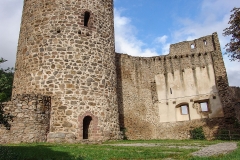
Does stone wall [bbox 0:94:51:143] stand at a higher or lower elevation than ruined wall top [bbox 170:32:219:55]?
lower

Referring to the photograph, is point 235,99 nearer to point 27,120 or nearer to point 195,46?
point 195,46

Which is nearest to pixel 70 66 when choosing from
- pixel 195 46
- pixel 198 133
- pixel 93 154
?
pixel 93 154

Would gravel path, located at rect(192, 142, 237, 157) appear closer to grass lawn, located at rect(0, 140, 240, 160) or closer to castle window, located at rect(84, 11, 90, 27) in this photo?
grass lawn, located at rect(0, 140, 240, 160)

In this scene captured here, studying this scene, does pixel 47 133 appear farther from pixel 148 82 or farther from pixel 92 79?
pixel 148 82

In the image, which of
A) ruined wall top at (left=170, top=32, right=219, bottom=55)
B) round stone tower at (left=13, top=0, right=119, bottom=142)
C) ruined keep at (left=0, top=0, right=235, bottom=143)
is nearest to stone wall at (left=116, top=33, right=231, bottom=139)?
ruined wall top at (left=170, top=32, right=219, bottom=55)

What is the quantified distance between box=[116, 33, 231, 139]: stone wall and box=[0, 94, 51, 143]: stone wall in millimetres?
9613

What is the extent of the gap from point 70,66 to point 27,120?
3505 mm

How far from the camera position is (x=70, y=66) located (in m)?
13.0

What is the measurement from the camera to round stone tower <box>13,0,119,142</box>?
12.5 metres

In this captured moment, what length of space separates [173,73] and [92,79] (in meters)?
12.6

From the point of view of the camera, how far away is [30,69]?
523 inches

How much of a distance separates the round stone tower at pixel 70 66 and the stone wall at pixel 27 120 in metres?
0.45

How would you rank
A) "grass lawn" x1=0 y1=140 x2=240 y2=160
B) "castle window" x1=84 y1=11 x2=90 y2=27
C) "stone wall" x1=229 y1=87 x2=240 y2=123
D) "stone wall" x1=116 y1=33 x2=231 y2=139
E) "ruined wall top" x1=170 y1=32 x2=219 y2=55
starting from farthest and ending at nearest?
"ruined wall top" x1=170 y1=32 x2=219 y2=55 < "stone wall" x1=116 y1=33 x2=231 y2=139 < "stone wall" x1=229 y1=87 x2=240 y2=123 < "castle window" x1=84 y1=11 x2=90 y2=27 < "grass lawn" x1=0 y1=140 x2=240 y2=160

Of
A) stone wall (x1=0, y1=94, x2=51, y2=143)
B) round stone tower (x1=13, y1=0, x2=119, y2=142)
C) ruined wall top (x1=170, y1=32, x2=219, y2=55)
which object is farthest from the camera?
ruined wall top (x1=170, y1=32, x2=219, y2=55)
